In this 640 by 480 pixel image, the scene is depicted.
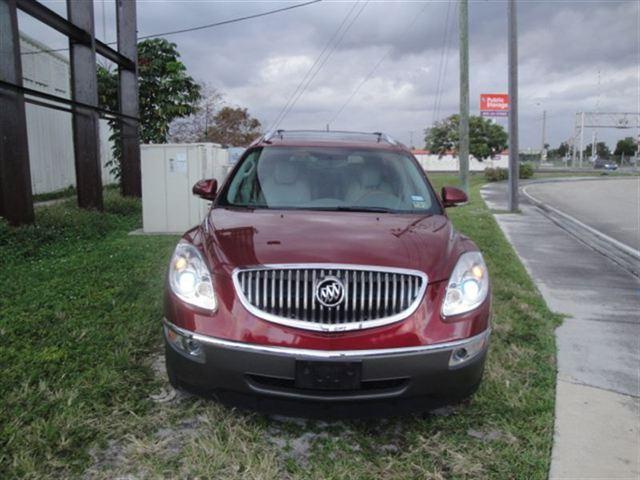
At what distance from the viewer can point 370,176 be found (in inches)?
170

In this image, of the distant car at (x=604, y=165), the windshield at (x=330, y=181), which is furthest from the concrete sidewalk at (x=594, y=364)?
the distant car at (x=604, y=165)

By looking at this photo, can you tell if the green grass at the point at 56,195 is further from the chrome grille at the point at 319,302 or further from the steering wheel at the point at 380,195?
the chrome grille at the point at 319,302

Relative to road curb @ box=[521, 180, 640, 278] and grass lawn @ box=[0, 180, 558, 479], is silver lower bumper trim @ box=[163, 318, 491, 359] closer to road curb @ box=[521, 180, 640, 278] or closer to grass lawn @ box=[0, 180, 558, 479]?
grass lawn @ box=[0, 180, 558, 479]

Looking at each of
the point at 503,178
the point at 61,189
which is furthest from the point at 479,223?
the point at 503,178

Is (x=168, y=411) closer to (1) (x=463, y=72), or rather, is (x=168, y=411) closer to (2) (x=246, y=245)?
(2) (x=246, y=245)

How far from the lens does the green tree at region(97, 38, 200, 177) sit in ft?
52.4

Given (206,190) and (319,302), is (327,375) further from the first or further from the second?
(206,190)

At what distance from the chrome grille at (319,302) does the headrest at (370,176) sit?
1.54 meters

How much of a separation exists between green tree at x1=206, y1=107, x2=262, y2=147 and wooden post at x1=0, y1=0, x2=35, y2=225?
18.4m

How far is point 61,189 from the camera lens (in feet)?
59.9

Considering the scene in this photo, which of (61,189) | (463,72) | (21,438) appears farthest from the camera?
(61,189)

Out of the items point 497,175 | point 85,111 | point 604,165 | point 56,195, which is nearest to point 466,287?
point 85,111

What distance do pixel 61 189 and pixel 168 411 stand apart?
55.6 feet

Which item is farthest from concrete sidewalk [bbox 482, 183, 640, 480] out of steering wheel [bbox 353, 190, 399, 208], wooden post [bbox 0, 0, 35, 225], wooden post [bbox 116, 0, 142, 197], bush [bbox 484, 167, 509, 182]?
bush [bbox 484, 167, 509, 182]
